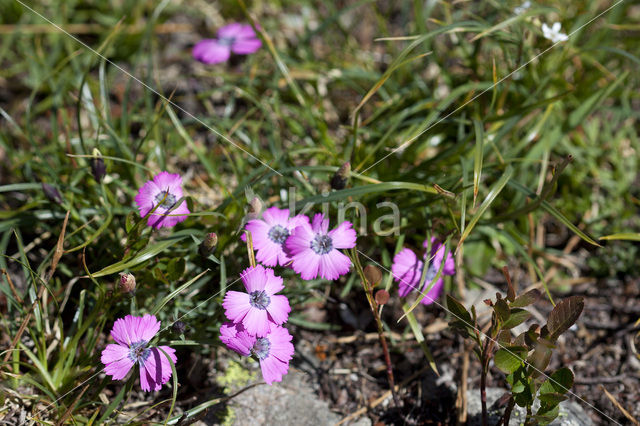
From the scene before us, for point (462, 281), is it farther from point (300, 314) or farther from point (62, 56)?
point (62, 56)

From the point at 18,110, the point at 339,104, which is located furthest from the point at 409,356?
the point at 18,110

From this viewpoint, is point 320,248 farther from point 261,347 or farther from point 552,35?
point 552,35

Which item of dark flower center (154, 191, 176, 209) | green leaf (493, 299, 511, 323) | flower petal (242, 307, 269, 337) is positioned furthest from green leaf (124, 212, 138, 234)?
green leaf (493, 299, 511, 323)

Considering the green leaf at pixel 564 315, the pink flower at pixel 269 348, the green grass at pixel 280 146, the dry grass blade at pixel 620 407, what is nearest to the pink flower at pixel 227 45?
the green grass at pixel 280 146

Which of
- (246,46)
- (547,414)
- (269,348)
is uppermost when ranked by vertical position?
(246,46)

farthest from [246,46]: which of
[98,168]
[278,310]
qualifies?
[278,310]

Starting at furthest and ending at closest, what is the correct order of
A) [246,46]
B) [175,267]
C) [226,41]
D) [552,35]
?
1. [226,41]
2. [246,46]
3. [552,35]
4. [175,267]

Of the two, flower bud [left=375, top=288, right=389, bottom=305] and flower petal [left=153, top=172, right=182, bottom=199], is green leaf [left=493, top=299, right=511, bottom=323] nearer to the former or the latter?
flower bud [left=375, top=288, right=389, bottom=305]
